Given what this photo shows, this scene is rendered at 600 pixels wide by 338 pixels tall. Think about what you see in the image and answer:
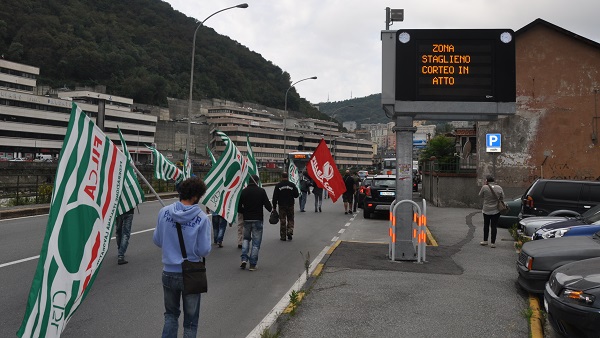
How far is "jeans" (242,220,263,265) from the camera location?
9.20 meters

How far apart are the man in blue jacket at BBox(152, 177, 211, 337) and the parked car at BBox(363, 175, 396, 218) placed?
587 inches

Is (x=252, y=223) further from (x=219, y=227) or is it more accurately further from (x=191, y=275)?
(x=191, y=275)

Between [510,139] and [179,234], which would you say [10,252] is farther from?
[510,139]

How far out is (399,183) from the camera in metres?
10.2

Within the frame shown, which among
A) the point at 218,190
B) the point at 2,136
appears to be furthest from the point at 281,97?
the point at 218,190

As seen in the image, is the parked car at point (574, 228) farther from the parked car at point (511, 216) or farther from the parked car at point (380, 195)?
the parked car at point (380, 195)

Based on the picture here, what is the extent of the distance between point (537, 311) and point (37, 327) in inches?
220

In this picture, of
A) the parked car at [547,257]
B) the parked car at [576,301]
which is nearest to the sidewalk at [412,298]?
the parked car at [547,257]

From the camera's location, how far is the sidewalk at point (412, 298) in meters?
5.74

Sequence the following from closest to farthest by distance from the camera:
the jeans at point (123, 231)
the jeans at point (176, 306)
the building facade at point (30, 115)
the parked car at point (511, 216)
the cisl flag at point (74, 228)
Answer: the cisl flag at point (74, 228) < the jeans at point (176, 306) < the jeans at point (123, 231) < the parked car at point (511, 216) < the building facade at point (30, 115)

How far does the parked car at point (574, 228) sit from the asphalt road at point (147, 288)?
4269 millimetres

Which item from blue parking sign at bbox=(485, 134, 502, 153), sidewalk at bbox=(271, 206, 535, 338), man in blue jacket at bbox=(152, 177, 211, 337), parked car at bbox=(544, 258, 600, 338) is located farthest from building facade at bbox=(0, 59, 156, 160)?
parked car at bbox=(544, 258, 600, 338)

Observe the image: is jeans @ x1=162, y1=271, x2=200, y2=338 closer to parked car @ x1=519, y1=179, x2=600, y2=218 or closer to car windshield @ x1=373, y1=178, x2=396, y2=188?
parked car @ x1=519, y1=179, x2=600, y2=218

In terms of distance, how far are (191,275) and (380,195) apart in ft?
49.9
